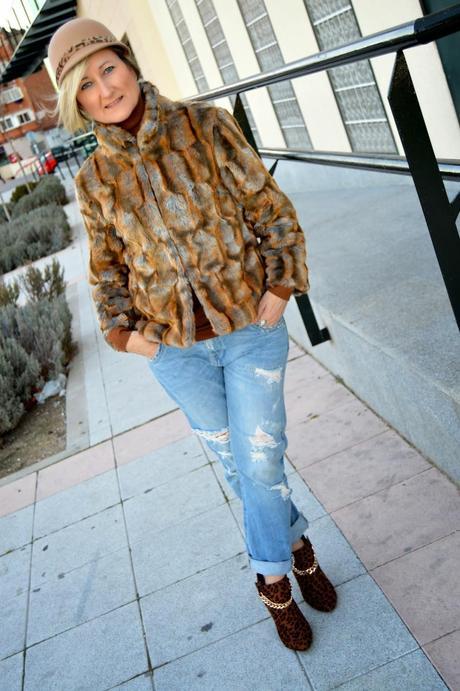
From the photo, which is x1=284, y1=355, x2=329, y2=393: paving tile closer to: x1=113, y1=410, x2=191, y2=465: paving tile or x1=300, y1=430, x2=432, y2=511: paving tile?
x1=113, y1=410, x2=191, y2=465: paving tile

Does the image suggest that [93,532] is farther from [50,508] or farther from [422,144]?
[422,144]

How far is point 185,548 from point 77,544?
2.31 feet

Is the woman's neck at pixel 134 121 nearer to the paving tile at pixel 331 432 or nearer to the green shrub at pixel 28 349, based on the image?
the paving tile at pixel 331 432

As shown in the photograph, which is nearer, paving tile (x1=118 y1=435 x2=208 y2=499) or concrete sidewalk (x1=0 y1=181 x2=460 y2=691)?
concrete sidewalk (x1=0 y1=181 x2=460 y2=691)

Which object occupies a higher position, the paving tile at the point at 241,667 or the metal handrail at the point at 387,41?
the metal handrail at the point at 387,41

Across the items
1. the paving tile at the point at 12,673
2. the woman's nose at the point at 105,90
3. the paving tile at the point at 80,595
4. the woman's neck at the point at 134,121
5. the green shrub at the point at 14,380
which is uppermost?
the woman's nose at the point at 105,90

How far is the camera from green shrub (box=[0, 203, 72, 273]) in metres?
14.7

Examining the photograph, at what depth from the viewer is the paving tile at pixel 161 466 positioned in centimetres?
443

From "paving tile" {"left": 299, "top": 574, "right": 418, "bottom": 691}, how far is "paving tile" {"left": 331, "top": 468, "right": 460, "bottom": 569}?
191 millimetres

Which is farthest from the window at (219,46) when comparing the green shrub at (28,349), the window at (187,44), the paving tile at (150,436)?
the paving tile at (150,436)

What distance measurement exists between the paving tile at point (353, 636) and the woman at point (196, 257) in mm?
90

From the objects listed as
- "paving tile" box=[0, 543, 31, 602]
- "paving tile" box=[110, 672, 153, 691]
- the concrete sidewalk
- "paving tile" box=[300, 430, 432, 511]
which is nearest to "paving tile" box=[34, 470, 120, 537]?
the concrete sidewalk

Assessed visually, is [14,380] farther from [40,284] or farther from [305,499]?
[305,499]

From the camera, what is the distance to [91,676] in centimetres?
306
